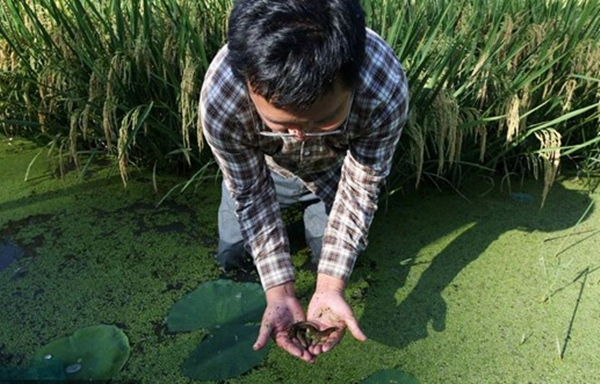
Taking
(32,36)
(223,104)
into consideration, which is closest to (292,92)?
(223,104)

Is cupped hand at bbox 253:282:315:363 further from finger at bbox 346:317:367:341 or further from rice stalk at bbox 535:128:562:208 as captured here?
rice stalk at bbox 535:128:562:208

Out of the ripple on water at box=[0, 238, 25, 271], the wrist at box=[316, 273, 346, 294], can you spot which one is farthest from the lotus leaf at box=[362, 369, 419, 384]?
the ripple on water at box=[0, 238, 25, 271]

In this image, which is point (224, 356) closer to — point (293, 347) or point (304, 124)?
point (293, 347)

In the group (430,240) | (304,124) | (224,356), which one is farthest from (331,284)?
(430,240)

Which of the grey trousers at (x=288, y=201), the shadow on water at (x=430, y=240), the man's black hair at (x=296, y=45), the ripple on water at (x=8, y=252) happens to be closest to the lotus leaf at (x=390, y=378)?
the shadow on water at (x=430, y=240)

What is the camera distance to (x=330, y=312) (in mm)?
1044

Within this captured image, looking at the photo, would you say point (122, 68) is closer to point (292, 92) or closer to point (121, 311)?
point (121, 311)

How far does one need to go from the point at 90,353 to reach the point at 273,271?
17.4 inches

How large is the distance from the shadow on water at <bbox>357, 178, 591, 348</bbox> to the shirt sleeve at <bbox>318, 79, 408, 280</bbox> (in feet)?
0.79

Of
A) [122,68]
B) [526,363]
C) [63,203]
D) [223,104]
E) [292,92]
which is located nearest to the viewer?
[292,92]

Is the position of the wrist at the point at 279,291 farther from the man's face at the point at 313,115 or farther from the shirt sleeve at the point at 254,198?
the man's face at the point at 313,115

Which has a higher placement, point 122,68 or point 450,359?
point 122,68

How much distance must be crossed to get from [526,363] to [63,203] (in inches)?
50.6

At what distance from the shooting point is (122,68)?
58.6 inches
